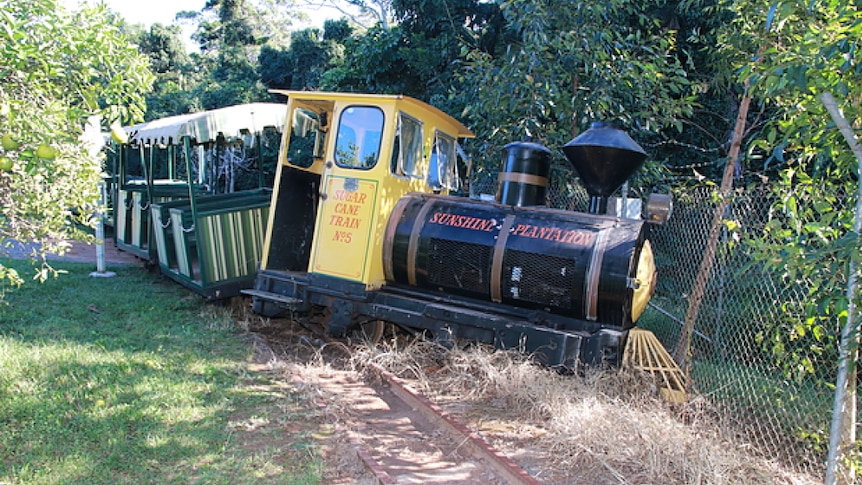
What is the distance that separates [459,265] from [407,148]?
1.40 m

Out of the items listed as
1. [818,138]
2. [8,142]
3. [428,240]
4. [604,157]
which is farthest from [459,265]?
[8,142]

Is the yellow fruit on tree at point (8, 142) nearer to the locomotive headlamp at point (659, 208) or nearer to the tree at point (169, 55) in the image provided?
the locomotive headlamp at point (659, 208)

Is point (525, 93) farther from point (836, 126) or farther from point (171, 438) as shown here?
point (171, 438)

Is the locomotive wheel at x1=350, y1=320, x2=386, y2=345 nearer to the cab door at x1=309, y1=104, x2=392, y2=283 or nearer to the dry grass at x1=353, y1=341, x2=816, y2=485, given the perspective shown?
the dry grass at x1=353, y1=341, x2=816, y2=485

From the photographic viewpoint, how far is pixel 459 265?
5.58 metres

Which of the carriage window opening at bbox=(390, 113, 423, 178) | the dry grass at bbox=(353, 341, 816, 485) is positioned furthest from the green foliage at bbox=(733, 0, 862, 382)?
the carriage window opening at bbox=(390, 113, 423, 178)

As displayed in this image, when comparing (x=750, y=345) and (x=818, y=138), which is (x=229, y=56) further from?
(x=818, y=138)

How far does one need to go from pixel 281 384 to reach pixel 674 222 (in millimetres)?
5167

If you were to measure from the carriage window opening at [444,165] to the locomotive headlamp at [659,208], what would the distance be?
2.55m

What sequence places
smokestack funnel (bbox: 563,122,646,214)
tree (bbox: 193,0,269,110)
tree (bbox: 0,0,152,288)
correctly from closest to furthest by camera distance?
tree (bbox: 0,0,152,288) → smokestack funnel (bbox: 563,122,646,214) → tree (bbox: 193,0,269,110)

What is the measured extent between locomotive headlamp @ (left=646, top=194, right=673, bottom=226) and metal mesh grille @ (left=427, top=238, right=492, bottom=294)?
Result: 1381mm

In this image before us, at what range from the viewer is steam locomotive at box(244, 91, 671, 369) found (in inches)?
198

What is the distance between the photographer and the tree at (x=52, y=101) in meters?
2.96

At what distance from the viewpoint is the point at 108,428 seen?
3908 millimetres
